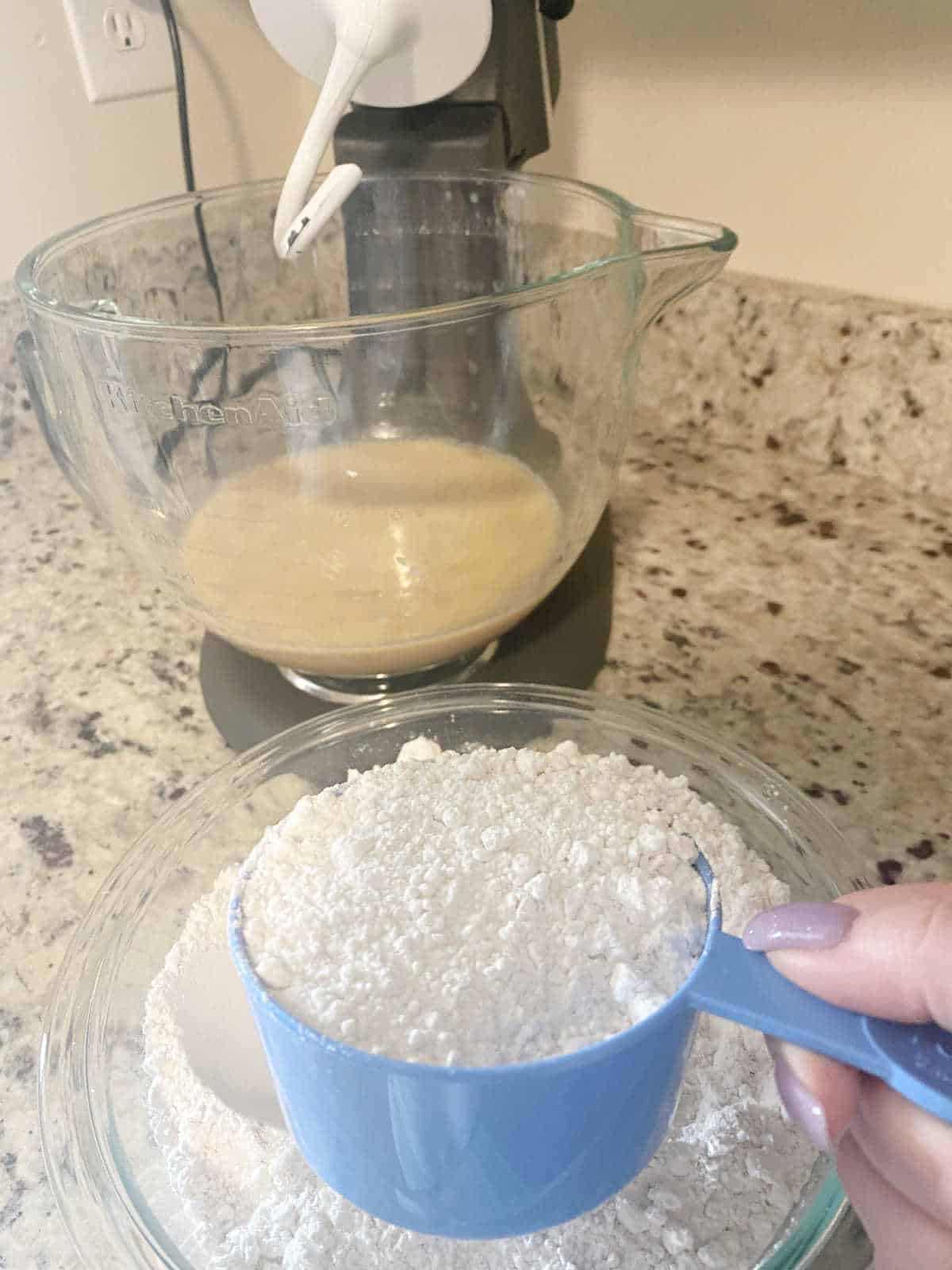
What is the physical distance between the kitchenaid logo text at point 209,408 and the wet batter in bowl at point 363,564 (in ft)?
0.20

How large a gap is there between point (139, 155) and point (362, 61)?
14.1 inches

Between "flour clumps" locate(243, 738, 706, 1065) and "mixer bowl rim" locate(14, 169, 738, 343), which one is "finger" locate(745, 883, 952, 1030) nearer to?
"flour clumps" locate(243, 738, 706, 1065)

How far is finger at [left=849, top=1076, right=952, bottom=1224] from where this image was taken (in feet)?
0.85

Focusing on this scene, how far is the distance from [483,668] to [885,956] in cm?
31

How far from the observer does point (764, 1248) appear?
31 centimetres

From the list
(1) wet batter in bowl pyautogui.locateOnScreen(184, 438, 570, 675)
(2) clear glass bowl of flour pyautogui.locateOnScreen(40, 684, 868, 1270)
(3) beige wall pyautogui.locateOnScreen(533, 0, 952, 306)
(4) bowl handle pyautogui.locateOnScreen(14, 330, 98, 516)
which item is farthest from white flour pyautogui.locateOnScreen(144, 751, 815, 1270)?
(3) beige wall pyautogui.locateOnScreen(533, 0, 952, 306)

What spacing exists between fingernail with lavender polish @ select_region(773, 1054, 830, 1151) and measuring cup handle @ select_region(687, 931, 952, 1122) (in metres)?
0.01

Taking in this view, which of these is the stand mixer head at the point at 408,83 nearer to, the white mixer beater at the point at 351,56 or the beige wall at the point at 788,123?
the white mixer beater at the point at 351,56

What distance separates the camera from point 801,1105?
0.28 metres

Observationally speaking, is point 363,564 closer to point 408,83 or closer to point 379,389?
point 379,389

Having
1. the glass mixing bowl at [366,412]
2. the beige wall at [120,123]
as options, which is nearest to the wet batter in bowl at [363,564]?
the glass mixing bowl at [366,412]

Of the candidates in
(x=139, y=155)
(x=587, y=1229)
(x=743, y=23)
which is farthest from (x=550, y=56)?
(x=587, y=1229)

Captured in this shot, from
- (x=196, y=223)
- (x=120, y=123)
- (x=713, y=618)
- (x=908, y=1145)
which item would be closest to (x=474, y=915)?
(x=908, y=1145)

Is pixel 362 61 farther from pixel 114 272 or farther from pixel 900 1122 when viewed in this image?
A: pixel 900 1122
